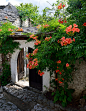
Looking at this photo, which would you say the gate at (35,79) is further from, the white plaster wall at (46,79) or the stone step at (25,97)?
the white plaster wall at (46,79)

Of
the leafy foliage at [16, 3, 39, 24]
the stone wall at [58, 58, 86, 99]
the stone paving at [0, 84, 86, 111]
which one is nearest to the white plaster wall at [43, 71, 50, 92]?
the stone paving at [0, 84, 86, 111]

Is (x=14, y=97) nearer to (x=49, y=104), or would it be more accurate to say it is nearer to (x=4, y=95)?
(x=4, y=95)

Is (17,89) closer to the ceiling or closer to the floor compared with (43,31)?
closer to the floor

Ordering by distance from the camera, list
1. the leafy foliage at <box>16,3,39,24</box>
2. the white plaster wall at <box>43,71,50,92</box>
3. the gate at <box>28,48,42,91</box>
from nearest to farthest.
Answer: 1. the white plaster wall at <box>43,71,50,92</box>
2. the gate at <box>28,48,42,91</box>
3. the leafy foliage at <box>16,3,39,24</box>

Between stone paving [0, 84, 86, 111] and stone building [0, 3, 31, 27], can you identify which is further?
stone building [0, 3, 31, 27]

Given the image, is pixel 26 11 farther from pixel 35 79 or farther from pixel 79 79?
pixel 79 79

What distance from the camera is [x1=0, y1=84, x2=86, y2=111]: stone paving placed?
146 inches

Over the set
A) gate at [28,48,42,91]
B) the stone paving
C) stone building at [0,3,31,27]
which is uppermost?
stone building at [0,3,31,27]

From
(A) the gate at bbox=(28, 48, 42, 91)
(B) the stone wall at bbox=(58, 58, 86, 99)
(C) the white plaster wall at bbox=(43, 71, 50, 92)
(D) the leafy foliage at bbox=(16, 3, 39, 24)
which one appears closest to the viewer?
(B) the stone wall at bbox=(58, 58, 86, 99)

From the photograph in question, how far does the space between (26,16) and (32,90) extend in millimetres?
6105

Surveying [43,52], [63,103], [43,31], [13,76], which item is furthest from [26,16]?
[63,103]

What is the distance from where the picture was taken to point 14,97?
4.57m

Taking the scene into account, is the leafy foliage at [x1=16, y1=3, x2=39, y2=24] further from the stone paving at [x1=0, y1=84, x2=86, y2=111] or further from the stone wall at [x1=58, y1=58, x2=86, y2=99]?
the stone wall at [x1=58, y1=58, x2=86, y2=99]

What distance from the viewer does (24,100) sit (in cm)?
427
